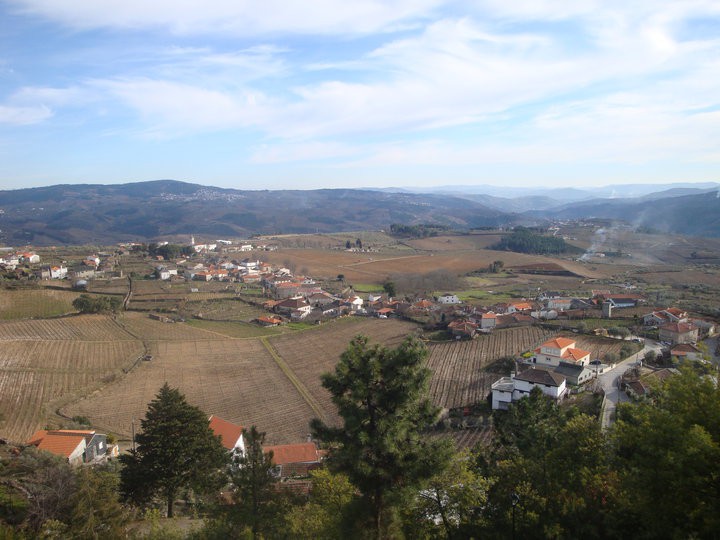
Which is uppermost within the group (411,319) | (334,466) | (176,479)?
(334,466)

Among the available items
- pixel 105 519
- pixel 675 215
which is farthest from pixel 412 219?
pixel 105 519

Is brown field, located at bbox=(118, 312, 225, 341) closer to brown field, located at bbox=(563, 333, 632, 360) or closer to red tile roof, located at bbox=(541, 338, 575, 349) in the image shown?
red tile roof, located at bbox=(541, 338, 575, 349)

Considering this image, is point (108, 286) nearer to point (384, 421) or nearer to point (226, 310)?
point (226, 310)

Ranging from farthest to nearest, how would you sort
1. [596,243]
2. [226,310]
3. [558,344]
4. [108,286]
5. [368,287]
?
[596,243] → [368,287] → [108,286] → [226,310] → [558,344]

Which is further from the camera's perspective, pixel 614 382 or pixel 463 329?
pixel 463 329

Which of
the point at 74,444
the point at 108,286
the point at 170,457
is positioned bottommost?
the point at 74,444

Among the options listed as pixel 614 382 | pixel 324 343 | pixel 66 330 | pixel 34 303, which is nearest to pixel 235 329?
pixel 324 343

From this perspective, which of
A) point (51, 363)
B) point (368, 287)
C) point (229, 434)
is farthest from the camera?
point (368, 287)

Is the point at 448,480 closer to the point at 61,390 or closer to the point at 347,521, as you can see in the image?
the point at 347,521

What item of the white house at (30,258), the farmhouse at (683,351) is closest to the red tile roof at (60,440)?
the farmhouse at (683,351)
